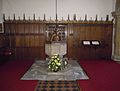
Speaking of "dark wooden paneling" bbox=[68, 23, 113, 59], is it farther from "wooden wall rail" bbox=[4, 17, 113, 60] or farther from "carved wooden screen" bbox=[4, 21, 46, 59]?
"carved wooden screen" bbox=[4, 21, 46, 59]

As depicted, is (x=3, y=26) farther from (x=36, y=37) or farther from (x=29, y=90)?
(x=29, y=90)

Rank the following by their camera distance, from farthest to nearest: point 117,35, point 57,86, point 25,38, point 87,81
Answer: point 25,38
point 117,35
point 87,81
point 57,86

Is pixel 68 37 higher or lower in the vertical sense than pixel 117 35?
lower

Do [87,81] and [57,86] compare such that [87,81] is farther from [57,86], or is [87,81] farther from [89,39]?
[89,39]

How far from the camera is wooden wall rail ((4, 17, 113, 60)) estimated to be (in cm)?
746

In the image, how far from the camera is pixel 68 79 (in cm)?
448

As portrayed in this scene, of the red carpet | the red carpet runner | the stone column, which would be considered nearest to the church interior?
the stone column

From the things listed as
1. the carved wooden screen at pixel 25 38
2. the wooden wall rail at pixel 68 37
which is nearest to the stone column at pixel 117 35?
the wooden wall rail at pixel 68 37

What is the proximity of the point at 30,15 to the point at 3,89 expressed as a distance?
4.36 metres

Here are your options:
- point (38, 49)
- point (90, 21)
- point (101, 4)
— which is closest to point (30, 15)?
point (38, 49)

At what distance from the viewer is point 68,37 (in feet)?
24.8

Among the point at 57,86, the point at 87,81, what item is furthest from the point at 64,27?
the point at 57,86

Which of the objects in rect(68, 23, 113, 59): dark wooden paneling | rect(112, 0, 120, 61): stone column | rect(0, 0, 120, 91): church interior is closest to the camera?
rect(112, 0, 120, 61): stone column

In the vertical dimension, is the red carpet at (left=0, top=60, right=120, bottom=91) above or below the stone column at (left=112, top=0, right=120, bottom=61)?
below
